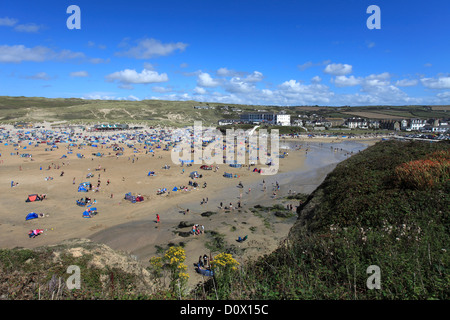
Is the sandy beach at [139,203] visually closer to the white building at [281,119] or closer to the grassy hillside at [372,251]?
the grassy hillside at [372,251]

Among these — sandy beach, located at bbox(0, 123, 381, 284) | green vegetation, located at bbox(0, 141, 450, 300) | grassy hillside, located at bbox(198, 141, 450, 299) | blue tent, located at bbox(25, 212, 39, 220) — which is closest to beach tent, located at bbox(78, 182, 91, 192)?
sandy beach, located at bbox(0, 123, 381, 284)

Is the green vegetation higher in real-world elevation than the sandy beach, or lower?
higher

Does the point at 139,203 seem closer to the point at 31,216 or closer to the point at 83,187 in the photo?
the point at 83,187

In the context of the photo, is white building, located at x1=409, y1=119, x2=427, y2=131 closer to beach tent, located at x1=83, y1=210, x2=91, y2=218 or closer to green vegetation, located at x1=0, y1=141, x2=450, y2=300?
green vegetation, located at x1=0, y1=141, x2=450, y2=300

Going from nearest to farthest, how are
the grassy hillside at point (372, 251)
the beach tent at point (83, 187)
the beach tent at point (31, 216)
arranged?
the grassy hillside at point (372, 251) → the beach tent at point (31, 216) → the beach tent at point (83, 187)

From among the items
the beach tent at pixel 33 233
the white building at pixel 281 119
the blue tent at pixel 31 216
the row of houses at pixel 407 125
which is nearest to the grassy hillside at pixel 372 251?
the beach tent at pixel 33 233

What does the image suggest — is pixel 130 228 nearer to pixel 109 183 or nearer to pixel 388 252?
pixel 109 183

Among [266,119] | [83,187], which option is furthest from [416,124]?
[83,187]
